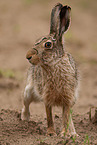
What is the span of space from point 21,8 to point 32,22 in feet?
5.76

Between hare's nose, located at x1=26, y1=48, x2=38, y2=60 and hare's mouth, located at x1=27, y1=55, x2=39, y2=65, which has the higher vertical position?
hare's nose, located at x1=26, y1=48, x2=38, y2=60

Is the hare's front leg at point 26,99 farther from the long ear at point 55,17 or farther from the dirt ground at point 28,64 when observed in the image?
the long ear at point 55,17

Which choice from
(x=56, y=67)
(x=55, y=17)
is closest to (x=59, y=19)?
(x=55, y=17)

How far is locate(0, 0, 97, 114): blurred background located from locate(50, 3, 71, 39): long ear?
1.38 metres

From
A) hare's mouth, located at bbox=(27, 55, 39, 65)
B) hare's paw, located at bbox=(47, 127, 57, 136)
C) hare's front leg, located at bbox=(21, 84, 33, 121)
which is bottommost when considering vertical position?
hare's paw, located at bbox=(47, 127, 57, 136)

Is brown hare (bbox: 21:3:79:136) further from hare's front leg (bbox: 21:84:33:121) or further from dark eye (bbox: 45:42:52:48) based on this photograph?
hare's front leg (bbox: 21:84:33:121)

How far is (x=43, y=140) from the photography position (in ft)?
15.0

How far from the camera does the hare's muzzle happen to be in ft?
15.4

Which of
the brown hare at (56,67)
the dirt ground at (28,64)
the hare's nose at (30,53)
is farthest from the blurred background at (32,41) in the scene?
the hare's nose at (30,53)

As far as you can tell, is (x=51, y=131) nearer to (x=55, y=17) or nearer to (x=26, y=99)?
(x=26, y=99)

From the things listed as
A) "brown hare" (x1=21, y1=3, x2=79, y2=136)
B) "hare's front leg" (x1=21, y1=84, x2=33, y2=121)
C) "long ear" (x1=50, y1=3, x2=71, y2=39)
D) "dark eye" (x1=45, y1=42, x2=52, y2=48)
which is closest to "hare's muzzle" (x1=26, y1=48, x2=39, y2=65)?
→ "brown hare" (x1=21, y1=3, x2=79, y2=136)

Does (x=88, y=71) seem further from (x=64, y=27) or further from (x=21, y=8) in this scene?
(x=21, y=8)

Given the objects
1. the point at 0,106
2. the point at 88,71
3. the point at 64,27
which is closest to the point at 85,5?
the point at 88,71

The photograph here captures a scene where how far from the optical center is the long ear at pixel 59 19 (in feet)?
16.5
